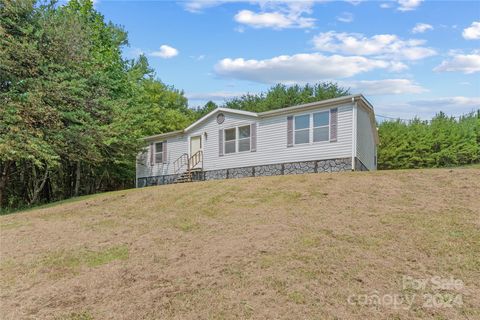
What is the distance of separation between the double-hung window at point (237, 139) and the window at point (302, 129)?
2.41m

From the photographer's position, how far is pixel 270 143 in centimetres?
1446

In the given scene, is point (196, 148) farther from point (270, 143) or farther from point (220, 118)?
point (270, 143)

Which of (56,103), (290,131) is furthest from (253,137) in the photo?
(56,103)

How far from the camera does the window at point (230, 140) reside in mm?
15762

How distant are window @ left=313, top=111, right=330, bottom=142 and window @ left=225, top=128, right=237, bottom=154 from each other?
394 cm

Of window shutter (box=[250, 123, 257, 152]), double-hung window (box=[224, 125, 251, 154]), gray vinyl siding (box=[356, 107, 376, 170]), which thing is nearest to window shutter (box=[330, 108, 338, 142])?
gray vinyl siding (box=[356, 107, 376, 170])

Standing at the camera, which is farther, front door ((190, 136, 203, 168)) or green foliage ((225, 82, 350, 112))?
green foliage ((225, 82, 350, 112))

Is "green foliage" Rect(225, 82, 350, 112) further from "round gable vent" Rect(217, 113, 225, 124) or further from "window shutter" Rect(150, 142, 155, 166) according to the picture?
"round gable vent" Rect(217, 113, 225, 124)

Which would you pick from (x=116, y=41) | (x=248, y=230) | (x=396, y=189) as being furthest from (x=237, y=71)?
(x=248, y=230)

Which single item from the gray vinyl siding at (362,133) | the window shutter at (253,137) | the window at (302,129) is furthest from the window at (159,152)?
the gray vinyl siding at (362,133)

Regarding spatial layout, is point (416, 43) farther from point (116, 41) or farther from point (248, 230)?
point (116, 41)

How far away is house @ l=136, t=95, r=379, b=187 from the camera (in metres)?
12.7

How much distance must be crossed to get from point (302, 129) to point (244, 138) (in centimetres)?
289

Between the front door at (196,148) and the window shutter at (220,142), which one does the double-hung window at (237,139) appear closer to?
the window shutter at (220,142)
